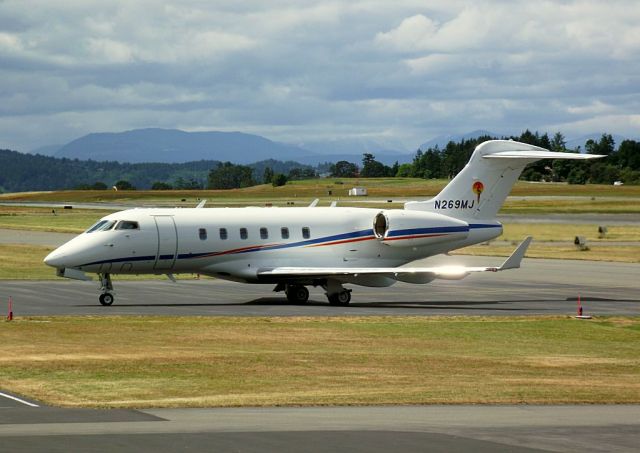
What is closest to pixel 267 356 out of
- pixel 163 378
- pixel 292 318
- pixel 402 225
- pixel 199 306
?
pixel 163 378

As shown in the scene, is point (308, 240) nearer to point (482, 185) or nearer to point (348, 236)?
point (348, 236)

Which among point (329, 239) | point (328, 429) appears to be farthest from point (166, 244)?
point (328, 429)

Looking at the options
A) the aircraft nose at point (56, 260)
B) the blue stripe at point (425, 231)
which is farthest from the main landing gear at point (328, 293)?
the aircraft nose at point (56, 260)

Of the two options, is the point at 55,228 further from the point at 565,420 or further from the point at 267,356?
the point at 565,420

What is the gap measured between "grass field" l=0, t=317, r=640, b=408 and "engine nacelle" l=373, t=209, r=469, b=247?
22.9 feet

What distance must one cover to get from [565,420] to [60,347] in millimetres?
14955

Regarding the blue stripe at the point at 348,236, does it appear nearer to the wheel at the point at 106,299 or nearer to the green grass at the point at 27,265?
the wheel at the point at 106,299

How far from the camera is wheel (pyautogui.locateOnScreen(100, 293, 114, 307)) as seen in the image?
43.2 m

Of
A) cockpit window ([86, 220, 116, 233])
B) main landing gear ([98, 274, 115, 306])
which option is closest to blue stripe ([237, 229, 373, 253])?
cockpit window ([86, 220, 116, 233])

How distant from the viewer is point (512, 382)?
25844mm

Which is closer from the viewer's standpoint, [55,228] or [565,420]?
[565,420]

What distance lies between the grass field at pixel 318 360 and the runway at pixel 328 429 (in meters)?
1.25

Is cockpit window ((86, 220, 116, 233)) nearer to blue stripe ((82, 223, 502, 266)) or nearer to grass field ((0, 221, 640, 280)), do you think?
blue stripe ((82, 223, 502, 266))

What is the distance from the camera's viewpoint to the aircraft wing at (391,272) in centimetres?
4262
